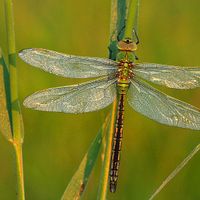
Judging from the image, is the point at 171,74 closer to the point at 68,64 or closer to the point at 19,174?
the point at 68,64

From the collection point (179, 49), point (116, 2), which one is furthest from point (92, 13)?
point (116, 2)

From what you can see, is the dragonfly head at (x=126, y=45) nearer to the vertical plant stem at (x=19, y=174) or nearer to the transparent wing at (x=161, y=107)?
the transparent wing at (x=161, y=107)

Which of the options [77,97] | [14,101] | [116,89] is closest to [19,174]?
[14,101]

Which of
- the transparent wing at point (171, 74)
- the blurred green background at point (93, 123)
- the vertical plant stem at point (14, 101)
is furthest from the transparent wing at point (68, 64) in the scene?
the blurred green background at point (93, 123)

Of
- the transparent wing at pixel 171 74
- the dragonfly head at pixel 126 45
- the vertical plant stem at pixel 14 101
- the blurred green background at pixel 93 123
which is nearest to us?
the vertical plant stem at pixel 14 101

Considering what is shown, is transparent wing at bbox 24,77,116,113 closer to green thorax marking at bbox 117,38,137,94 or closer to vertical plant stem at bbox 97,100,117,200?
green thorax marking at bbox 117,38,137,94

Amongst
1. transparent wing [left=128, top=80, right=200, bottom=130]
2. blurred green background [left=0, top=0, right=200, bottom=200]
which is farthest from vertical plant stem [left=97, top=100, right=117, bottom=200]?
blurred green background [left=0, top=0, right=200, bottom=200]

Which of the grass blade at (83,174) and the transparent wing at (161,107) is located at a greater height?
the transparent wing at (161,107)
